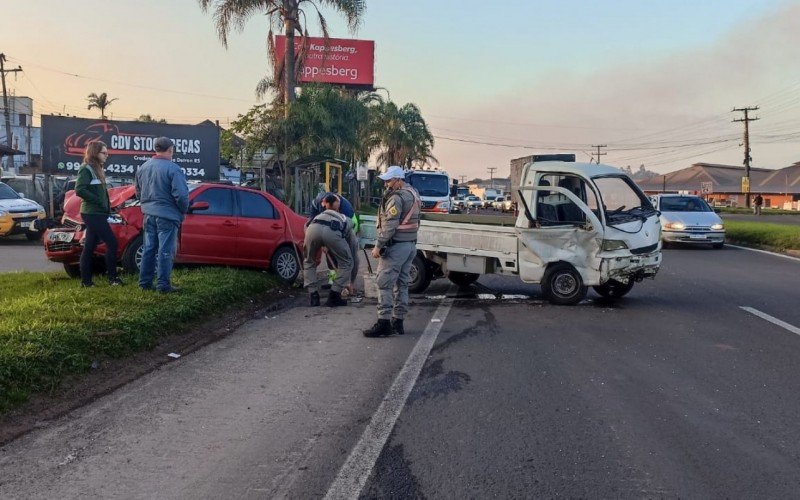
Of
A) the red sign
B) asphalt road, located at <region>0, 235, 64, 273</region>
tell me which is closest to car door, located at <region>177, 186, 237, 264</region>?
asphalt road, located at <region>0, 235, 64, 273</region>

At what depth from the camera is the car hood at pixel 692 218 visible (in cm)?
2175

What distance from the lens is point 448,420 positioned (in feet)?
17.0

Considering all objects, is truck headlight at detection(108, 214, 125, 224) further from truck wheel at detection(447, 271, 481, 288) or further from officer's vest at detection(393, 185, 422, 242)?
truck wheel at detection(447, 271, 481, 288)

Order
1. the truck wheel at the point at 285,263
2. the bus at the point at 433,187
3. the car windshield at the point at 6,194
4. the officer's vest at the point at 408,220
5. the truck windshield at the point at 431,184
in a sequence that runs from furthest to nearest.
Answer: the truck windshield at the point at 431,184
the bus at the point at 433,187
the car windshield at the point at 6,194
the truck wheel at the point at 285,263
the officer's vest at the point at 408,220

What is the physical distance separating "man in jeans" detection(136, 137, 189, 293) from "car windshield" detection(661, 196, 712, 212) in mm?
17962

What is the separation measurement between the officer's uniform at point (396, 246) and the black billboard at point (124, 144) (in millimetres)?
19819

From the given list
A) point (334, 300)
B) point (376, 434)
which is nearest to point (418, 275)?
point (334, 300)

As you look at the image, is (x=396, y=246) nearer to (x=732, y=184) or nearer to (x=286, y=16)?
(x=286, y=16)

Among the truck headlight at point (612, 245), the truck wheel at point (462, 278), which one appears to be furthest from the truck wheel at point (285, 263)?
the truck headlight at point (612, 245)

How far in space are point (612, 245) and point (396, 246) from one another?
3515 mm

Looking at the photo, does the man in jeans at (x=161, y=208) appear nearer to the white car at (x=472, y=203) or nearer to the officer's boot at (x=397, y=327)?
the officer's boot at (x=397, y=327)

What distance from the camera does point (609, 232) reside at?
10.1 m

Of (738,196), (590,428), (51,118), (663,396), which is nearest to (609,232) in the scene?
(663,396)

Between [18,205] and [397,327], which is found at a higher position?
[18,205]
